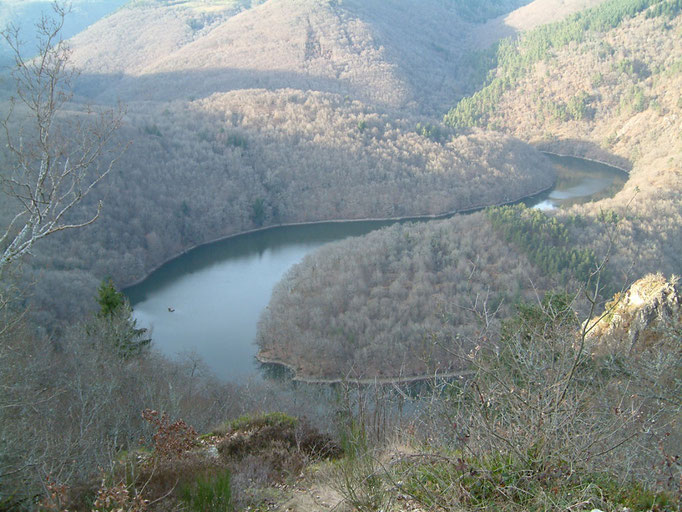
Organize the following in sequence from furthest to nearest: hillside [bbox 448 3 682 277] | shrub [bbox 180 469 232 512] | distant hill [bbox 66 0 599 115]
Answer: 1. distant hill [bbox 66 0 599 115]
2. hillside [bbox 448 3 682 277]
3. shrub [bbox 180 469 232 512]

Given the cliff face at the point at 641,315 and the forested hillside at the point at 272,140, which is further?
the forested hillside at the point at 272,140

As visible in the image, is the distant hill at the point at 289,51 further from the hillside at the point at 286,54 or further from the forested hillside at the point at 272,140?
the forested hillside at the point at 272,140

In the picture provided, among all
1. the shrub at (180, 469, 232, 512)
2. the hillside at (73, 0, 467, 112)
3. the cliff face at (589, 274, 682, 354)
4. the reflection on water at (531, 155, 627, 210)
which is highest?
the hillside at (73, 0, 467, 112)

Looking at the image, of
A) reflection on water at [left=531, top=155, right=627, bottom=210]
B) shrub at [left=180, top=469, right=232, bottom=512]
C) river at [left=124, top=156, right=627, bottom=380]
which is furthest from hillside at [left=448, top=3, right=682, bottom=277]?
shrub at [left=180, top=469, right=232, bottom=512]

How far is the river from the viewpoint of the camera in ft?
107

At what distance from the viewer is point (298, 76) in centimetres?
9869

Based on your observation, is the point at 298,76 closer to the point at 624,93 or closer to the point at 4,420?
the point at 624,93

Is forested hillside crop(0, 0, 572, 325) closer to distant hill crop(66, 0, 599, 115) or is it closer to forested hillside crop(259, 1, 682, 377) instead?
distant hill crop(66, 0, 599, 115)

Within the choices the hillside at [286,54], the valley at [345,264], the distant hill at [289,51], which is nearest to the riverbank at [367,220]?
the valley at [345,264]

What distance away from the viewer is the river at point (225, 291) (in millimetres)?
32469

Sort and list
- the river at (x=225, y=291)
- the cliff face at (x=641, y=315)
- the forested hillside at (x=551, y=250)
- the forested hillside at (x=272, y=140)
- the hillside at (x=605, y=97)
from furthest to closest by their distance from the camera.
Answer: the hillside at (x=605, y=97)
the forested hillside at (x=272, y=140)
the river at (x=225, y=291)
the forested hillside at (x=551, y=250)
the cliff face at (x=641, y=315)

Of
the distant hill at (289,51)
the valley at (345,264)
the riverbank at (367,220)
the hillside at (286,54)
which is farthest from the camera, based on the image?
the distant hill at (289,51)

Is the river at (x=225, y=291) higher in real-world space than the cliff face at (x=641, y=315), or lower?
lower

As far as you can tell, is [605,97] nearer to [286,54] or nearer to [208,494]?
[286,54]
